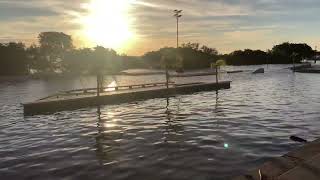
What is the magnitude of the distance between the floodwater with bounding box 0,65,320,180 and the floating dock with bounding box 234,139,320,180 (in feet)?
8.69

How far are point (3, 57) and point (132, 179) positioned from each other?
11522 cm

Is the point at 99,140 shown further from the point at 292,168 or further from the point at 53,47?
the point at 53,47

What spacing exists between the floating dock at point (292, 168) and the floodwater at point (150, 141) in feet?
8.69

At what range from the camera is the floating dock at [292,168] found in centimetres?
956

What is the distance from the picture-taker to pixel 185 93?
5091cm

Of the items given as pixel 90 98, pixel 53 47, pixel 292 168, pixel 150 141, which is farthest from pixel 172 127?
pixel 53 47

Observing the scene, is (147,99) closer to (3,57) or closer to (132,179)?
(132,179)

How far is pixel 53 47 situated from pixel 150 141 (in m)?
125

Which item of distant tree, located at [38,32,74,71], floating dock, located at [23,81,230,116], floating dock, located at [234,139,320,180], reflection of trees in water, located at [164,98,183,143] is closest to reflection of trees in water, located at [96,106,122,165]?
reflection of trees in water, located at [164,98,183,143]

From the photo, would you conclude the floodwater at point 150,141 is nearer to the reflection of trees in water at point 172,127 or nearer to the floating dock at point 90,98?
the reflection of trees in water at point 172,127

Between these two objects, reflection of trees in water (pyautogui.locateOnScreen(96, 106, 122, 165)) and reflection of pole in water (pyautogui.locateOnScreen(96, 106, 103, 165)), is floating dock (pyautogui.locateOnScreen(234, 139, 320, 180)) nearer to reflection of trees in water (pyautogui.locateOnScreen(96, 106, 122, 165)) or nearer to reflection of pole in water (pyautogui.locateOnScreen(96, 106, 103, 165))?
reflection of trees in water (pyautogui.locateOnScreen(96, 106, 122, 165))

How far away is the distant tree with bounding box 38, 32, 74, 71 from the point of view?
445 ft

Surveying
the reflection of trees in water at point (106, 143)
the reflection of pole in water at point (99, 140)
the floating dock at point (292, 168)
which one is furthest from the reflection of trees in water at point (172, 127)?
the floating dock at point (292, 168)

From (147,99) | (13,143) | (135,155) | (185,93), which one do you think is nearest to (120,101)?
(147,99)
